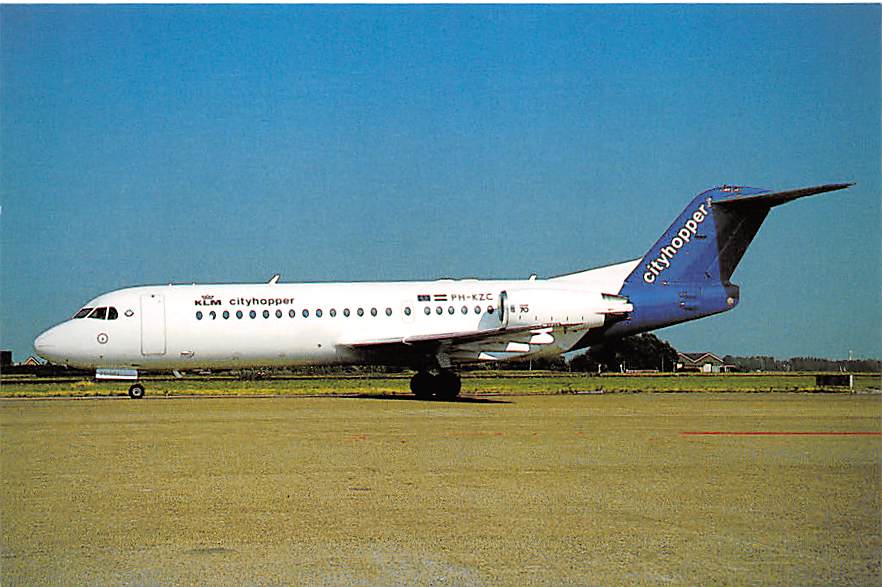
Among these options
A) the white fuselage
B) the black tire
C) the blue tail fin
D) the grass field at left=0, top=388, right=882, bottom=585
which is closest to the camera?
the grass field at left=0, top=388, right=882, bottom=585

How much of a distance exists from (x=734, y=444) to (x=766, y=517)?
596cm

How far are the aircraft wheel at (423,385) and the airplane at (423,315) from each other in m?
0.03

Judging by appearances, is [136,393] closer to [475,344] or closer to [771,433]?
[475,344]

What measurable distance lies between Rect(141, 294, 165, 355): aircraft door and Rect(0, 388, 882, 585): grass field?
11.2 meters

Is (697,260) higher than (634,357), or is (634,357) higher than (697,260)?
(697,260)

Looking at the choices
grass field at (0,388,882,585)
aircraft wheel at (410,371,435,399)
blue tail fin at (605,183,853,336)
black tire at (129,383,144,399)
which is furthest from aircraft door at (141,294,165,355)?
blue tail fin at (605,183,853,336)

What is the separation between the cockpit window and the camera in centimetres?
2898

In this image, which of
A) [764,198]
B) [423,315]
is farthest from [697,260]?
[423,315]

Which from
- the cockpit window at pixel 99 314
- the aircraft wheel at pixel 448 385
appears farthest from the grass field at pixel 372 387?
the cockpit window at pixel 99 314

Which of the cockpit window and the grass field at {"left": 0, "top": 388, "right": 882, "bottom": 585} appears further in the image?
the cockpit window

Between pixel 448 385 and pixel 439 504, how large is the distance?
781 inches

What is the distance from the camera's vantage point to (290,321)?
29.3 m

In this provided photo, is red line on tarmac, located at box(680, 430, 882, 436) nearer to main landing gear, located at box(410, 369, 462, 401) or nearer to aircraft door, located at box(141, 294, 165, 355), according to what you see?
main landing gear, located at box(410, 369, 462, 401)

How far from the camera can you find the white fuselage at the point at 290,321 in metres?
28.8
